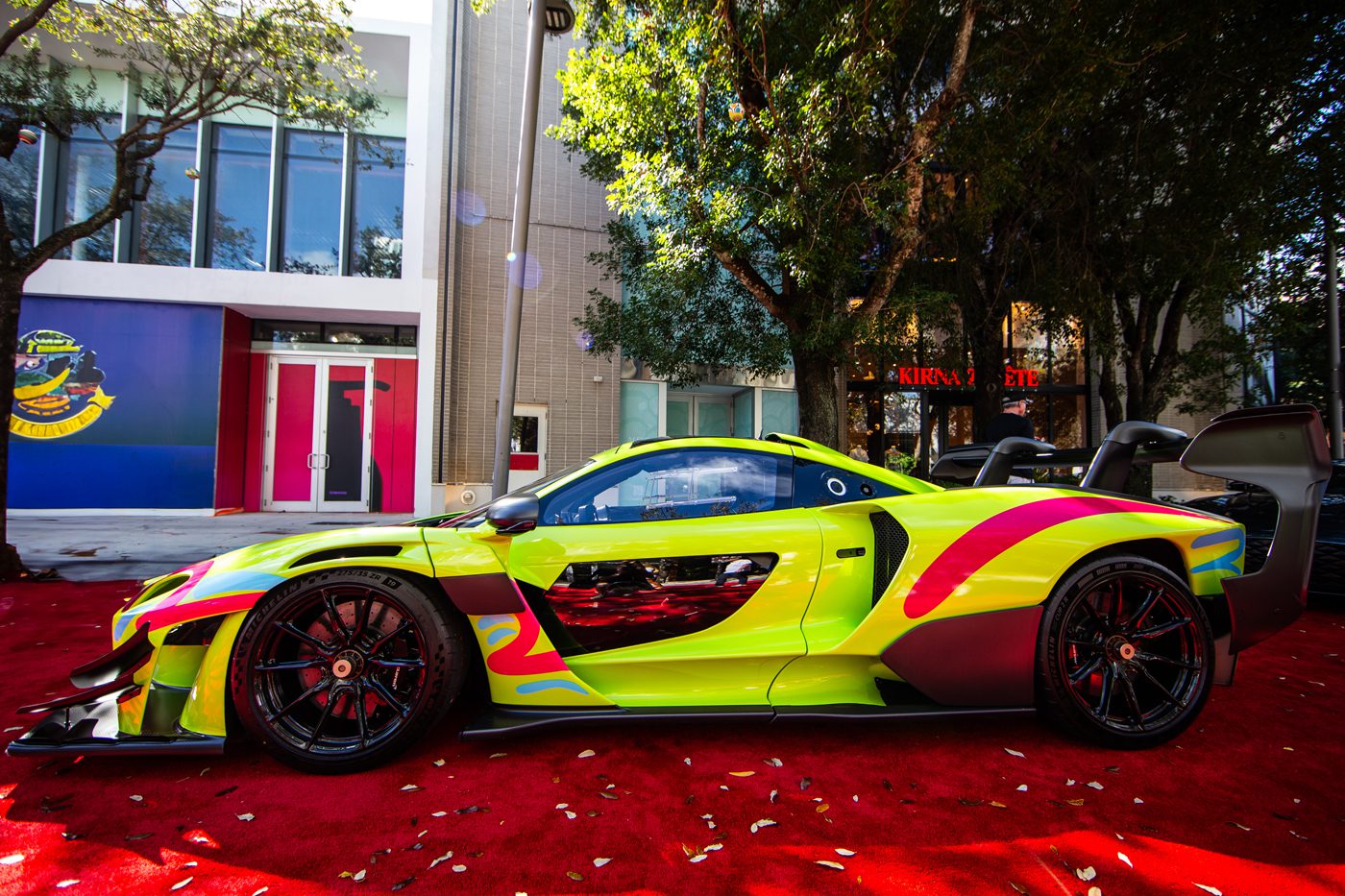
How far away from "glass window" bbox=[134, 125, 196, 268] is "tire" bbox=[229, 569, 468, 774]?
11.1 metres

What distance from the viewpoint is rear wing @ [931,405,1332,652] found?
2383 mm

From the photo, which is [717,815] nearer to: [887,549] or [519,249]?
[887,549]

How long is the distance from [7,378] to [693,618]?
6.69 metres

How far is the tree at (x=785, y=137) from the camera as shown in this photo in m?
5.04

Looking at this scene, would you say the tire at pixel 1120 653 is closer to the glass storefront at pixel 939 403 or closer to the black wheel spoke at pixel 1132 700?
the black wheel spoke at pixel 1132 700

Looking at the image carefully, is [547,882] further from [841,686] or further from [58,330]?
[58,330]

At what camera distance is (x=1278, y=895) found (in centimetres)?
150

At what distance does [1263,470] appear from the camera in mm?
2523

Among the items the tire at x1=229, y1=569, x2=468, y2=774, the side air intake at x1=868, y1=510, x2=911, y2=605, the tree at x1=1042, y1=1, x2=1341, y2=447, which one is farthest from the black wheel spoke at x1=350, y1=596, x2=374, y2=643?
the tree at x1=1042, y1=1, x2=1341, y2=447

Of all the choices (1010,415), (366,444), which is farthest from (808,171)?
(366,444)

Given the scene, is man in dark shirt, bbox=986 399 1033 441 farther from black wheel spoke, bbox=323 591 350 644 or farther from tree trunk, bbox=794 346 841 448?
black wheel spoke, bbox=323 591 350 644

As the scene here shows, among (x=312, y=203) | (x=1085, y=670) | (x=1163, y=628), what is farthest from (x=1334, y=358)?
(x=312, y=203)

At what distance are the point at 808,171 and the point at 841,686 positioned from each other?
442 cm

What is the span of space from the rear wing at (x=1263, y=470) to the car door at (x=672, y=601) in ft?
5.42
